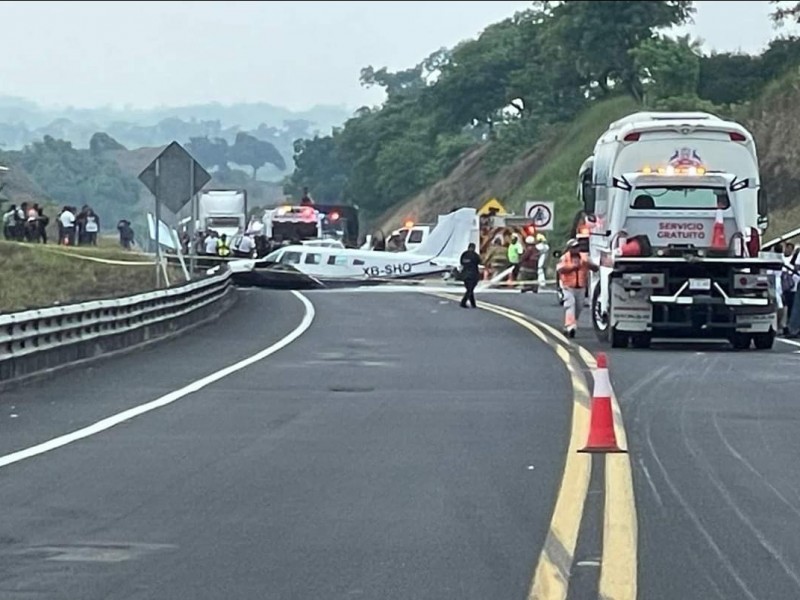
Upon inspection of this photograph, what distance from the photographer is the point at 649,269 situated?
26.9 m

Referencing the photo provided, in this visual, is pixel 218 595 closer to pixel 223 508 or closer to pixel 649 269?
pixel 223 508

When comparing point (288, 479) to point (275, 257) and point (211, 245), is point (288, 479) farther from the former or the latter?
point (211, 245)

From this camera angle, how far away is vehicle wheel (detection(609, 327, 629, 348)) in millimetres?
27266

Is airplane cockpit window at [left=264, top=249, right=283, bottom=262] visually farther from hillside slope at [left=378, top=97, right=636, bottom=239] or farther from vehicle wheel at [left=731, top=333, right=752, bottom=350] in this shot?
vehicle wheel at [left=731, top=333, right=752, bottom=350]

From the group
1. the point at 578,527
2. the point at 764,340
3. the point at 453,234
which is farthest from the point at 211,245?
the point at 578,527

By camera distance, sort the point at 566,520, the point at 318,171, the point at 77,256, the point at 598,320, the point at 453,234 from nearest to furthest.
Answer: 1. the point at 566,520
2. the point at 598,320
3. the point at 77,256
4. the point at 453,234
5. the point at 318,171

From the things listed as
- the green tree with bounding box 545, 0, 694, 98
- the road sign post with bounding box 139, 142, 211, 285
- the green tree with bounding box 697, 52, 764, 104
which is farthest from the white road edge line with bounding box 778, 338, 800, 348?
the green tree with bounding box 545, 0, 694, 98

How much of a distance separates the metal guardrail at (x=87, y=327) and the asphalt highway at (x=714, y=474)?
6.79m

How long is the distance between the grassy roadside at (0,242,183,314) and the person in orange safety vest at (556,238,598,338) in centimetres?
2246

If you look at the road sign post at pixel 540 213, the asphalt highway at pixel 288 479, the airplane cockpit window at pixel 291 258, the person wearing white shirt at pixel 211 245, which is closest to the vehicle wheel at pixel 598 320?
the asphalt highway at pixel 288 479

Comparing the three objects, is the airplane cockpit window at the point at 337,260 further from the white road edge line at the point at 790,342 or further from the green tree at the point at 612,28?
the white road edge line at the point at 790,342

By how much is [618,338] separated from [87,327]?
324 inches

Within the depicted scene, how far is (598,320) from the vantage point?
1146 inches

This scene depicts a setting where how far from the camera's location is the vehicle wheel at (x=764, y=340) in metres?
27.3
